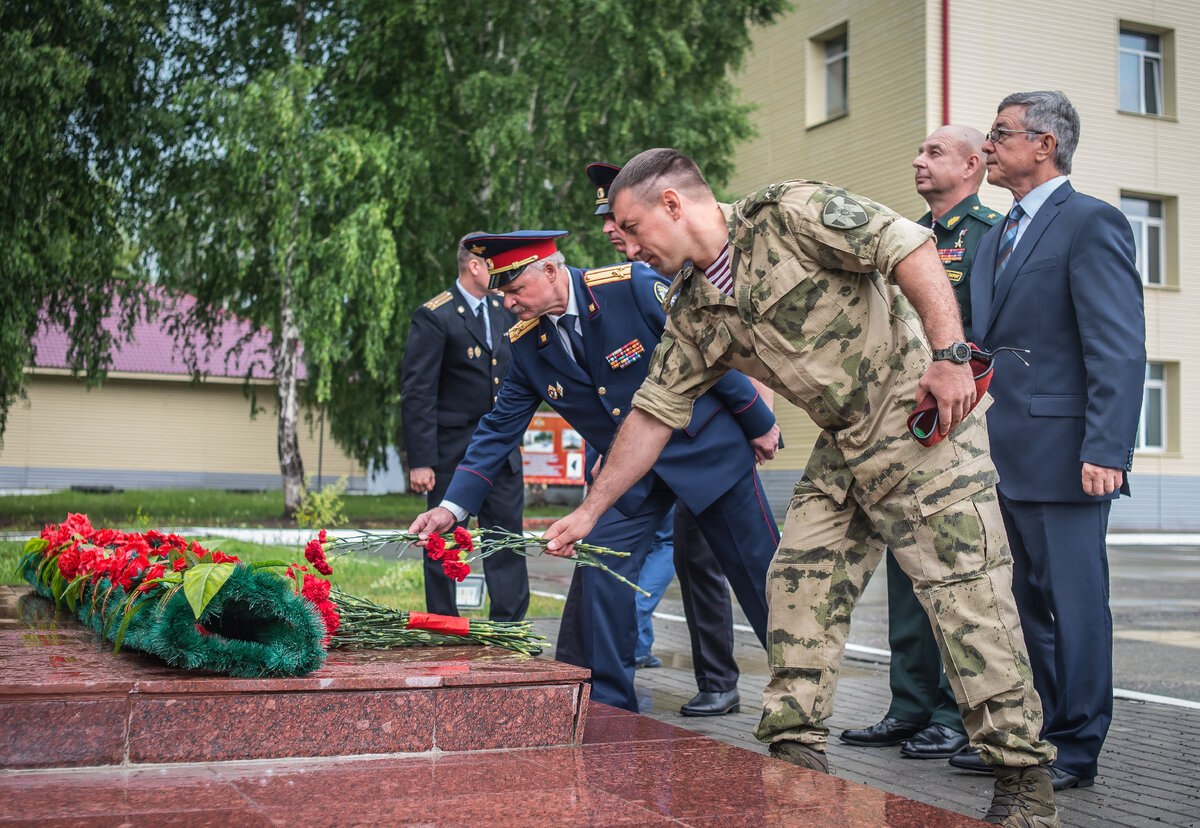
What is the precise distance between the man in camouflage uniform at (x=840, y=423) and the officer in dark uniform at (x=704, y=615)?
5.34 ft

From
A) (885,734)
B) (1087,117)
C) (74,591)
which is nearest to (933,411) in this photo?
(885,734)

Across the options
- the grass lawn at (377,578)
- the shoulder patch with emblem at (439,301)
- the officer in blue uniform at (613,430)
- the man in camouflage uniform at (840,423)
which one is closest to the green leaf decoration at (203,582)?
the man in camouflage uniform at (840,423)

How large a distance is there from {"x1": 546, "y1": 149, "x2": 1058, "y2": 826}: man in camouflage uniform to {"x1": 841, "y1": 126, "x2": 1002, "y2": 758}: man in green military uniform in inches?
46.9

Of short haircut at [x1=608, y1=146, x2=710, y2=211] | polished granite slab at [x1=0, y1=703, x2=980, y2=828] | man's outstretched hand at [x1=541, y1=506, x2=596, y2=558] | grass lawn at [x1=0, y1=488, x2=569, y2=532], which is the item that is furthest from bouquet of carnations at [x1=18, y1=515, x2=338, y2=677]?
grass lawn at [x1=0, y1=488, x2=569, y2=532]

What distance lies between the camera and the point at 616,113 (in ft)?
67.3

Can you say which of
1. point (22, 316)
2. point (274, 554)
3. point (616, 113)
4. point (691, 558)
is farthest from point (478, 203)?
point (691, 558)

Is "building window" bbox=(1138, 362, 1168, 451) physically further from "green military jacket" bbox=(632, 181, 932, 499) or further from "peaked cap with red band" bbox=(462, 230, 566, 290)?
"green military jacket" bbox=(632, 181, 932, 499)

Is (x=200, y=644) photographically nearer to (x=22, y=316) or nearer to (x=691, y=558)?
(x=691, y=558)

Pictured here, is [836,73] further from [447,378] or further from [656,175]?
[656,175]

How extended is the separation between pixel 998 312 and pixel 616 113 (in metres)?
17.0

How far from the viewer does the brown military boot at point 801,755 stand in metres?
3.33

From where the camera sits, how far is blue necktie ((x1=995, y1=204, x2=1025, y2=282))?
435cm

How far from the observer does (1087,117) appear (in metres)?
23.7

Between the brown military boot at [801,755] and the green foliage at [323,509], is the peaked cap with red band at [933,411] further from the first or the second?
the green foliage at [323,509]
